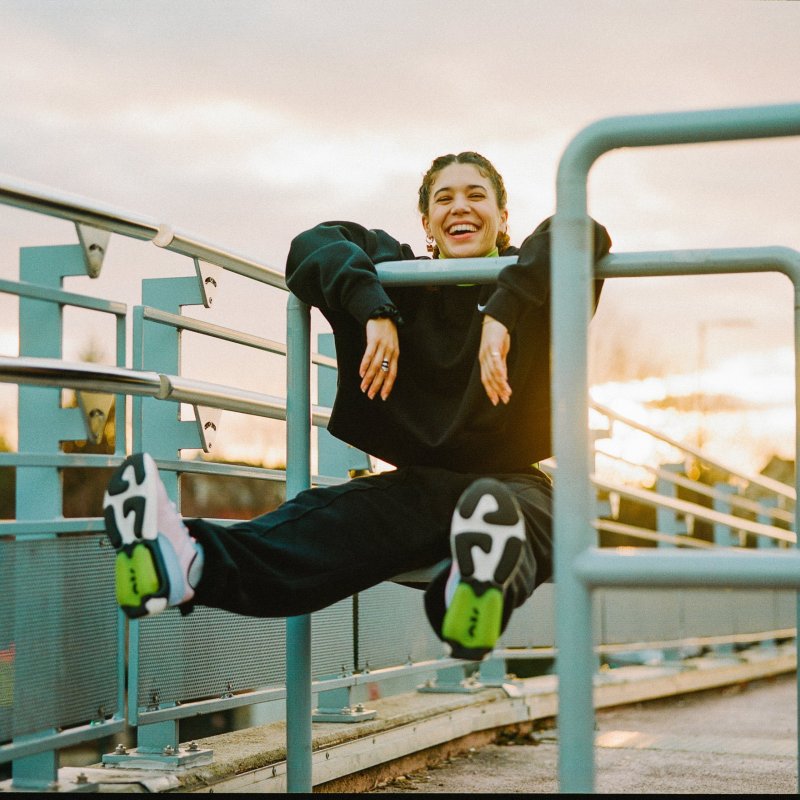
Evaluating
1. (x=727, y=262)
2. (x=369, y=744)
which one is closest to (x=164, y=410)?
(x=369, y=744)

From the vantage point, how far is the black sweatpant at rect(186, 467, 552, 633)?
5.70 ft

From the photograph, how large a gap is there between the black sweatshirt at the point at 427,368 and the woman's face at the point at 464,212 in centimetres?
17

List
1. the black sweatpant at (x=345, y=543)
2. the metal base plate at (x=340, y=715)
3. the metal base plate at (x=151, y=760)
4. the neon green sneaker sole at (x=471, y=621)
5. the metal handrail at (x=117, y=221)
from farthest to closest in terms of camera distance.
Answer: the metal base plate at (x=340, y=715), the metal base plate at (x=151, y=760), the metal handrail at (x=117, y=221), the black sweatpant at (x=345, y=543), the neon green sneaker sole at (x=471, y=621)

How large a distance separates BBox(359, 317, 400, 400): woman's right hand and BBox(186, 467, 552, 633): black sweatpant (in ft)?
0.64

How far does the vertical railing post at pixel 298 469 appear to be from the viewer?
2.00 metres

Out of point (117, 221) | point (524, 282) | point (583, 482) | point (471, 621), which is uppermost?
point (117, 221)

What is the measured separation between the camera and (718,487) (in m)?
7.43

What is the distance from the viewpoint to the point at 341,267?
6.55ft

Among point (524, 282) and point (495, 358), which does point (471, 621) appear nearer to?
point (495, 358)

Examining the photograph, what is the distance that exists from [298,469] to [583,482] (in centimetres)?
84

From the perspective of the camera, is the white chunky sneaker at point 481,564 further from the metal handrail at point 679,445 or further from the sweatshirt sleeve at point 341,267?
the metal handrail at point 679,445

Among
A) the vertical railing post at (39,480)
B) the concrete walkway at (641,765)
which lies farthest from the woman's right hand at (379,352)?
the concrete walkway at (641,765)

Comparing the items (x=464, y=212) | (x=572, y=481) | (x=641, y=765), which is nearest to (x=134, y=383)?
(x=464, y=212)

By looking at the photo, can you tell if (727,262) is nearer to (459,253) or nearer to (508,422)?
(508,422)
